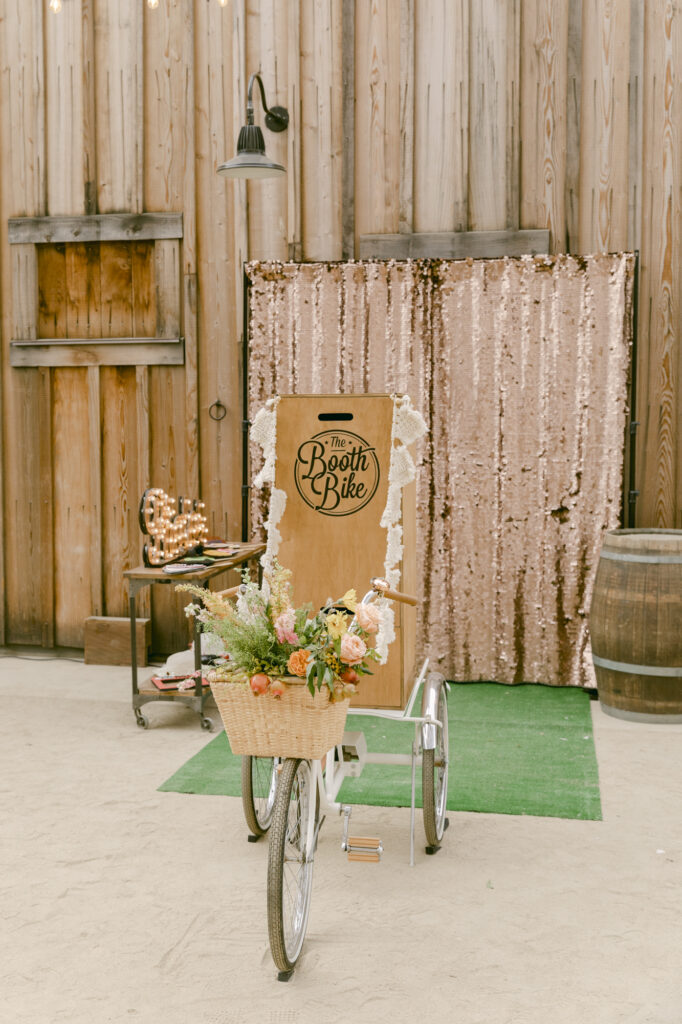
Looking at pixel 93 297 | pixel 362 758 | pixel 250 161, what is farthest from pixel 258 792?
pixel 93 297

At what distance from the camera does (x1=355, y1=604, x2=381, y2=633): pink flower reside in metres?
2.92

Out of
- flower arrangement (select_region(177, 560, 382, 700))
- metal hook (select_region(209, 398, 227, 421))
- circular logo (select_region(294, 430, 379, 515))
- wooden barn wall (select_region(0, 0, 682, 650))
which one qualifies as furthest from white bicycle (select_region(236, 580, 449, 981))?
metal hook (select_region(209, 398, 227, 421))

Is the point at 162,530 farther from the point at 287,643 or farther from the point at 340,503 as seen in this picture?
the point at 287,643

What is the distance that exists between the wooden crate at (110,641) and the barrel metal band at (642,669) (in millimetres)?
2820

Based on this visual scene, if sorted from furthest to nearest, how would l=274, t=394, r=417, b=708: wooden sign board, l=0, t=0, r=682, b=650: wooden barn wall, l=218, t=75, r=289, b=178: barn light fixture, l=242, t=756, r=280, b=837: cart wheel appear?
l=0, t=0, r=682, b=650: wooden barn wall → l=218, t=75, r=289, b=178: barn light fixture → l=274, t=394, r=417, b=708: wooden sign board → l=242, t=756, r=280, b=837: cart wheel

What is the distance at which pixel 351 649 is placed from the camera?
2.79 m

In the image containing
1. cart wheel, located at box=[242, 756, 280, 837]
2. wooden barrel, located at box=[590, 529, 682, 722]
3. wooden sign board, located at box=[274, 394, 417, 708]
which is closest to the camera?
cart wheel, located at box=[242, 756, 280, 837]

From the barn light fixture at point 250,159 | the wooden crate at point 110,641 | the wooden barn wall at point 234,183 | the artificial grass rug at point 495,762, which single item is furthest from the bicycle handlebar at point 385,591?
the wooden crate at point 110,641

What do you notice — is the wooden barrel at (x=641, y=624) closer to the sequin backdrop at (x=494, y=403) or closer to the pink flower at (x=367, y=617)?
the sequin backdrop at (x=494, y=403)

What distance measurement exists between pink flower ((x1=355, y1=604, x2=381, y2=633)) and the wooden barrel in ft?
8.76

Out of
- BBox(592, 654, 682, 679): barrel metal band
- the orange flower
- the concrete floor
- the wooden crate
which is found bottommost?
the concrete floor

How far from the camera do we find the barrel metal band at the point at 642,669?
521 centimetres

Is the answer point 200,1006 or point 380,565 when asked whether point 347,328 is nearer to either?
point 380,565

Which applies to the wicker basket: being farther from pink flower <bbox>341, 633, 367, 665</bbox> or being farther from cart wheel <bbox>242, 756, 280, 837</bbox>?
cart wheel <bbox>242, 756, 280, 837</bbox>
